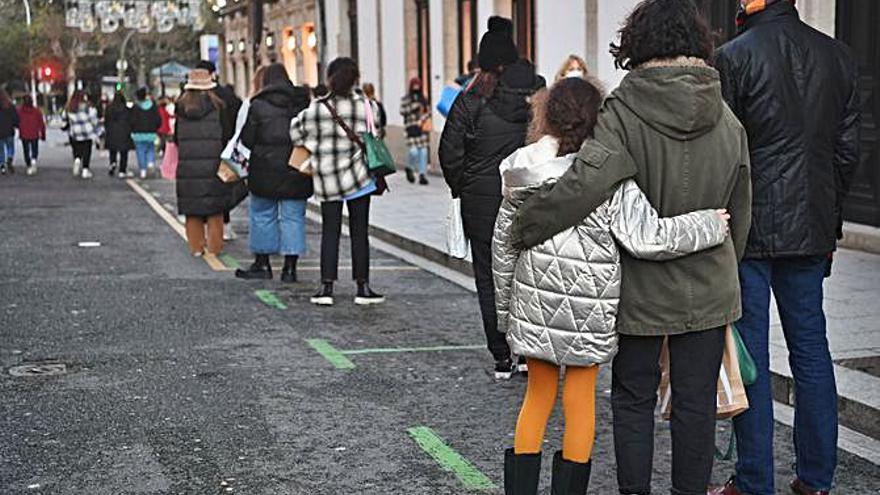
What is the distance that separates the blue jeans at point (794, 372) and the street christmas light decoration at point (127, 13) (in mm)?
41892

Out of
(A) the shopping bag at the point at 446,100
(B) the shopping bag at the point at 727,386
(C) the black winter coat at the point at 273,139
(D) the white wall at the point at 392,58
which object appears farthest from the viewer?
(D) the white wall at the point at 392,58

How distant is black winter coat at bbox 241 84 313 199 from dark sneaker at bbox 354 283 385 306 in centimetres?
115

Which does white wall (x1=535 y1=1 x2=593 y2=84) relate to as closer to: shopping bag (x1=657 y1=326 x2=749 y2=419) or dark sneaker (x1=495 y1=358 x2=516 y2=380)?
dark sneaker (x1=495 y1=358 x2=516 y2=380)

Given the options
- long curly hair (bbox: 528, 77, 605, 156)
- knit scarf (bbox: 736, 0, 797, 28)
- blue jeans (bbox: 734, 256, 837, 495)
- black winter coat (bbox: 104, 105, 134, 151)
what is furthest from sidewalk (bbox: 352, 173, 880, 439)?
black winter coat (bbox: 104, 105, 134, 151)

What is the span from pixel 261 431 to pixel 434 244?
6942 millimetres

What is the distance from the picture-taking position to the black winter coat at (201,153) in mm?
12570

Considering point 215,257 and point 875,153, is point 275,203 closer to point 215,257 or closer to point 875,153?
point 215,257

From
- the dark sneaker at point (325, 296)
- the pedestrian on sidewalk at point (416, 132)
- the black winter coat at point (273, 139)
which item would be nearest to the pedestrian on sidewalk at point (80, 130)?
the pedestrian on sidewalk at point (416, 132)

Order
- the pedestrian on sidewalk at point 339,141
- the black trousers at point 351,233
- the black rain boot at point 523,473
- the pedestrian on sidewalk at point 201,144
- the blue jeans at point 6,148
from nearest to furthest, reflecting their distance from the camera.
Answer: the black rain boot at point 523,473 → the pedestrian on sidewalk at point 339,141 → the black trousers at point 351,233 → the pedestrian on sidewalk at point 201,144 → the blue jeans at point 6,148

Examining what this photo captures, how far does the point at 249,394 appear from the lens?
23.2 ft

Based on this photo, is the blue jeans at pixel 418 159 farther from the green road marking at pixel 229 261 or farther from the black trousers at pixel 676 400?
the black trousers at pixel 676 400

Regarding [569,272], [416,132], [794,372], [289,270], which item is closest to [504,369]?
[794,372]

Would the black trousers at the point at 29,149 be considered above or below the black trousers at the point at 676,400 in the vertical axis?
below

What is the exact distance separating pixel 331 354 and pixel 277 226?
3.32 m
